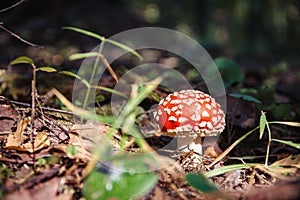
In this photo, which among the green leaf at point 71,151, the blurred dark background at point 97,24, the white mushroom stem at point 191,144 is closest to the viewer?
the green leaf at point 71,151

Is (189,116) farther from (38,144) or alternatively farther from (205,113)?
(38,144)

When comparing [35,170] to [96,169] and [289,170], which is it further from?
[289,170]

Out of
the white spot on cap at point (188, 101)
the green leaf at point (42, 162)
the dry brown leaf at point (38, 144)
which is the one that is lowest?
the green leaf at point (42, 162)

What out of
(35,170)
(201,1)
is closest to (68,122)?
(35,170)

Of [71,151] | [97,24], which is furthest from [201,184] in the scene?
[97,24]

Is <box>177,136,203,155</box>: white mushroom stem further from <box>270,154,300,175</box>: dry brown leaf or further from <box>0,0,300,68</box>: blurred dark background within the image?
<box>0,0,300,68</box>: blurred dark background

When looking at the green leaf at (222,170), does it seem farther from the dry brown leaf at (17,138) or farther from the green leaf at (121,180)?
the dry brown leaf at (17,138)

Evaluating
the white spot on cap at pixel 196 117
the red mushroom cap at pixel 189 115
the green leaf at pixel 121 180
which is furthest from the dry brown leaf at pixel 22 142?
the white spot on cap at pixel 196 117

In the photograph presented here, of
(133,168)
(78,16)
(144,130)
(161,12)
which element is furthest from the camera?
(161,12)
